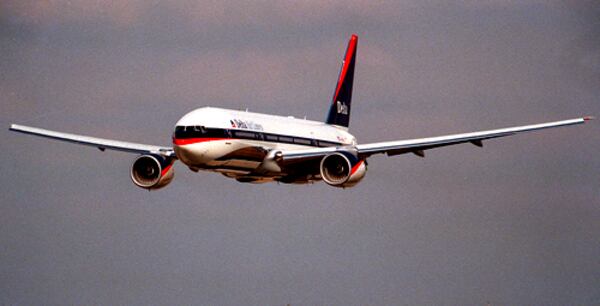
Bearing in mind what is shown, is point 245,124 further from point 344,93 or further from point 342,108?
point 344,93

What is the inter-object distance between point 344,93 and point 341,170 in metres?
20.6

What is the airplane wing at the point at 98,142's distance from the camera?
8281 centimetres

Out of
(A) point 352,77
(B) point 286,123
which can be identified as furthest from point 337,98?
(B) point 286,123

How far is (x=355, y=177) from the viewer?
80125 mm

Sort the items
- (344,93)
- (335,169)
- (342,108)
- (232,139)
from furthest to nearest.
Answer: (344,93)
(342,108)
(335,169)
(232,139)

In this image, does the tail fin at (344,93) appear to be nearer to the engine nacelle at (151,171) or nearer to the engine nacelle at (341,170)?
the engine nacelle at (341,170)

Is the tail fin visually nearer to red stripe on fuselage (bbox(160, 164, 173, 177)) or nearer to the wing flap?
the wing flap

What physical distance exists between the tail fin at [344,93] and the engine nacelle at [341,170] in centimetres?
1610

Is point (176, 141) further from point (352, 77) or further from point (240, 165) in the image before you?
point (352, 77)

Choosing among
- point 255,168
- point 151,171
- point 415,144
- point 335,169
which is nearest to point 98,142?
point 151,171

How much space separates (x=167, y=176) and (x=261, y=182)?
686 centimetres

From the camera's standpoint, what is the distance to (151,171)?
270 feet

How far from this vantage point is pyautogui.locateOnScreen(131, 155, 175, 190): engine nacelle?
82.0 metres

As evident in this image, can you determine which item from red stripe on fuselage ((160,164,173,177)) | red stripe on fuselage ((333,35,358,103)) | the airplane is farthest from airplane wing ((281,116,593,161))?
red stripe on fuselage ((333,35,358,103))
